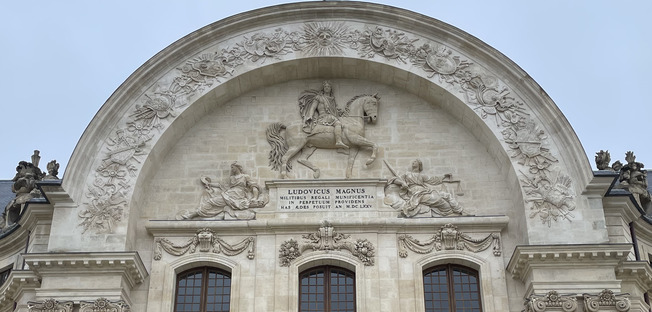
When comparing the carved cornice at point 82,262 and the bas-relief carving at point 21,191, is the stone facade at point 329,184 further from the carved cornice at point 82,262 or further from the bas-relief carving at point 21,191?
the bas-relief carving at point 21,191

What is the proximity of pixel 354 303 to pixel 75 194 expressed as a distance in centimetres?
748

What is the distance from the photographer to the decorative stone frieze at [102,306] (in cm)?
1917

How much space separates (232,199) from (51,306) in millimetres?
5159

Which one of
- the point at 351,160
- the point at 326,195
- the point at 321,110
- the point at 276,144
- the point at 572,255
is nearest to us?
the point at 572,255

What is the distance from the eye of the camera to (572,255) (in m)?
19.4

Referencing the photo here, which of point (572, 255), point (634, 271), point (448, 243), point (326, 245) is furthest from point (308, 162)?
point (634, 271)

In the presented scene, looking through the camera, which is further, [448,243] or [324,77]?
[324,77]

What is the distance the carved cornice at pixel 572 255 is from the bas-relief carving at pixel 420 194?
249cm

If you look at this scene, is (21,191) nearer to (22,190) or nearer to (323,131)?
(22,190)

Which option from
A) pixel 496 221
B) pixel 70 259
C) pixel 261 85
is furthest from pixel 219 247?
pixel 496 221

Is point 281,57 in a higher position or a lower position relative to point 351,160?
higher

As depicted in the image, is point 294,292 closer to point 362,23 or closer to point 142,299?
point 142,299

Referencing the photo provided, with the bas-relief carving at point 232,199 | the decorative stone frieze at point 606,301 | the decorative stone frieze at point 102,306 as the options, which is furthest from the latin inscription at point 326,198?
the decorative stone frieze at point 606,301

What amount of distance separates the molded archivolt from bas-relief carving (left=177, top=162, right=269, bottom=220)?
1626 millimetres
